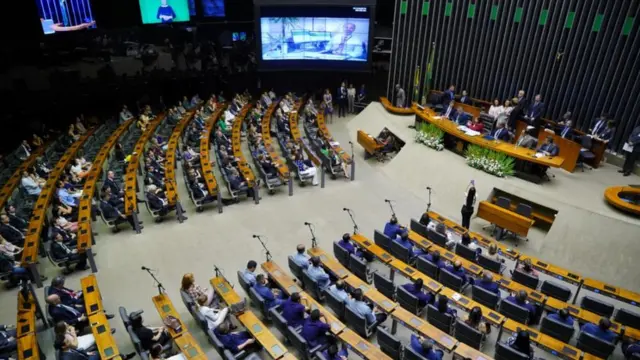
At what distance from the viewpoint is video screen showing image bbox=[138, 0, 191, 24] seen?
18.5 m

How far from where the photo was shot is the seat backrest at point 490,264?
9094 millimetres

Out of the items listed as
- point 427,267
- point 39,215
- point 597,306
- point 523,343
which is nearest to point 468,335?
point 523,343

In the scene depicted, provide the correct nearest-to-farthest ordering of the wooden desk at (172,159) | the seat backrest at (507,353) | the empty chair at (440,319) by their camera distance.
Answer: the seat backrest at (507,353), the empty chair at (440,319), the wooden desk at (172,159)

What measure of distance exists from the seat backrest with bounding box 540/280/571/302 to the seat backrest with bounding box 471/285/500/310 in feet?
3.65

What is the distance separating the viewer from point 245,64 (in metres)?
21.3

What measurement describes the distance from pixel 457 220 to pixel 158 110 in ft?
45.3

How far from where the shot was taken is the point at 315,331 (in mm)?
7133

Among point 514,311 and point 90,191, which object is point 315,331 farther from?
point 90,191

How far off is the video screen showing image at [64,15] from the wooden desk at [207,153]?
5.68 meters

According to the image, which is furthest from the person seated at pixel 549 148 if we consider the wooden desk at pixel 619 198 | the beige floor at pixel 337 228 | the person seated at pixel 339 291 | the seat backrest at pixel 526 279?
the person seated at pixel 339 291

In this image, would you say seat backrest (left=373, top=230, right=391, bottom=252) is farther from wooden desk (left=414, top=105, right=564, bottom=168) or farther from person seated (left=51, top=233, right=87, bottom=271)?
person seated (left=51, top=233, right=87, bottom=271)

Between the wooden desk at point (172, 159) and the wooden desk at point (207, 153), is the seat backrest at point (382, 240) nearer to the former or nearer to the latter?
the wooden desk at point (207, 153)

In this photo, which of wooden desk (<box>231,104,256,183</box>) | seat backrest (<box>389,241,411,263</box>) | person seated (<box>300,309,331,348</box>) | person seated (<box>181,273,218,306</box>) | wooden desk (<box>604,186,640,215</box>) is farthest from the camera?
wooden desk (<box>231,104,256,183</box>)

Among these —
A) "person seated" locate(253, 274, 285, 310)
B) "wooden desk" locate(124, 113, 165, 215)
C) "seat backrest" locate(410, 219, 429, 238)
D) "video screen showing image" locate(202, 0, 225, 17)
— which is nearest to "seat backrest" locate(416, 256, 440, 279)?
"seat backrest" locate(410, 219, 429, 238)
